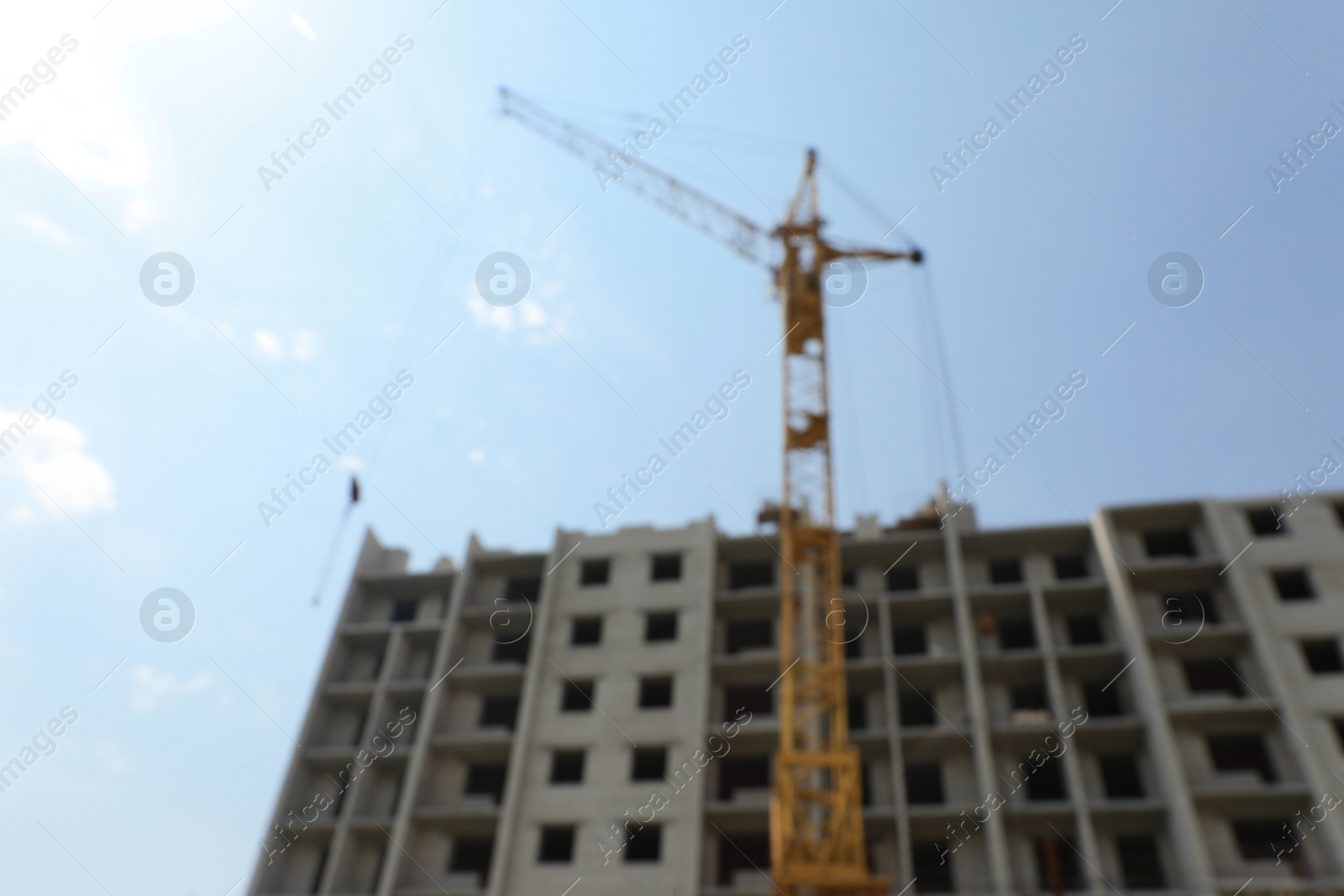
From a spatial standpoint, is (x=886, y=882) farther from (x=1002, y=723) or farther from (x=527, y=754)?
(x=527, y=754)

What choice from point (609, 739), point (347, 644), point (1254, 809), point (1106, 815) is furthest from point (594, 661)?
point (1254, 809)

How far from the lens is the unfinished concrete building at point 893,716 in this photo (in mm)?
30344

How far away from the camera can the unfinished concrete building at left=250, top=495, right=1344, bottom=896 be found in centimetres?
3034

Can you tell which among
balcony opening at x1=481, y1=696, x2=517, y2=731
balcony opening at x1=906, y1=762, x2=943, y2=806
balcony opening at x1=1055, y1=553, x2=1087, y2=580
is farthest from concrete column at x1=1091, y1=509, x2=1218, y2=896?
balcony opening at x1=481, y1=696, x2=517, y2=731

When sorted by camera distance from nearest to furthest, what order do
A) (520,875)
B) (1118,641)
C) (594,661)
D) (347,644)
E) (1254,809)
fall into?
(1254,809)
(520,875)
(1118,641)
(594,661)
(347,644)

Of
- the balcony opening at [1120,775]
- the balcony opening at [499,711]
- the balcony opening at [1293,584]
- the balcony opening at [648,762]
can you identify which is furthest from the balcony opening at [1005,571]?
the balcony opening at [499,711]

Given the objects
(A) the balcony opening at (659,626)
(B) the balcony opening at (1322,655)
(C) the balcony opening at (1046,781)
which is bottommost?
(C) the balcony opening at (1046,781)

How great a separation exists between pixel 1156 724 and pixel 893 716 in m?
8.33

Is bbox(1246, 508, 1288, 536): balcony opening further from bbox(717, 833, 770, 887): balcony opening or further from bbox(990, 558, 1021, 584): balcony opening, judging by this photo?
bbox(717, 833, 770, 887): balcony opening

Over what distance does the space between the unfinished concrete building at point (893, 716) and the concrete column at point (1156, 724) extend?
0.12 meters

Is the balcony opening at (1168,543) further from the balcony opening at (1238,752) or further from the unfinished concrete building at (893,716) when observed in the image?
the balcony opening at (1238,752)

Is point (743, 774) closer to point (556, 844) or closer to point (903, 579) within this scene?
point (556, 844)

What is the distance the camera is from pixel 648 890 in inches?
1217

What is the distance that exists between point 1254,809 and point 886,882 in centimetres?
1301
